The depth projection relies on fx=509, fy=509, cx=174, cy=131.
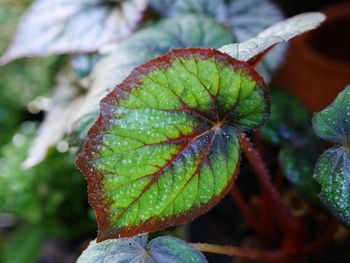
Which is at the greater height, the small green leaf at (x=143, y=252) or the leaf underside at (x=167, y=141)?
the leaf underside at (x=167, y=141)

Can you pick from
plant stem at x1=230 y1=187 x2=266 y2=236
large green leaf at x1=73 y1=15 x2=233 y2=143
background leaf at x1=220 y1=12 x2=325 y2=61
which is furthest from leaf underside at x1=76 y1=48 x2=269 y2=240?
plant stem at x1=230 y1=187 x2=266 y2=236

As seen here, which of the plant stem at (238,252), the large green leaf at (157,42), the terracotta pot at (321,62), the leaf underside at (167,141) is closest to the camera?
the leaf underside at (167,141)

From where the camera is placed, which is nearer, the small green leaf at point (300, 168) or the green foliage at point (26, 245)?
the small green leaf at point (300, 168)

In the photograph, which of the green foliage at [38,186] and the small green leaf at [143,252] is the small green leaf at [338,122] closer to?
the small green leaf at [143,252]

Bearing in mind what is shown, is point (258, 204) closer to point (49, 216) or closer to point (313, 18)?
point (313, 18)

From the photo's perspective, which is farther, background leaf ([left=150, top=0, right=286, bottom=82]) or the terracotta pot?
the terracotta pot

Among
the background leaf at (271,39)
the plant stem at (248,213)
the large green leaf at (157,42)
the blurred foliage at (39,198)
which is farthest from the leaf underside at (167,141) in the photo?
the blurred foliage at (39,198)

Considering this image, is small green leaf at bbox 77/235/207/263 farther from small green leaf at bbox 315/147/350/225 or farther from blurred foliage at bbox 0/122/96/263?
blurred foliage at bbox 0/122/96/263
